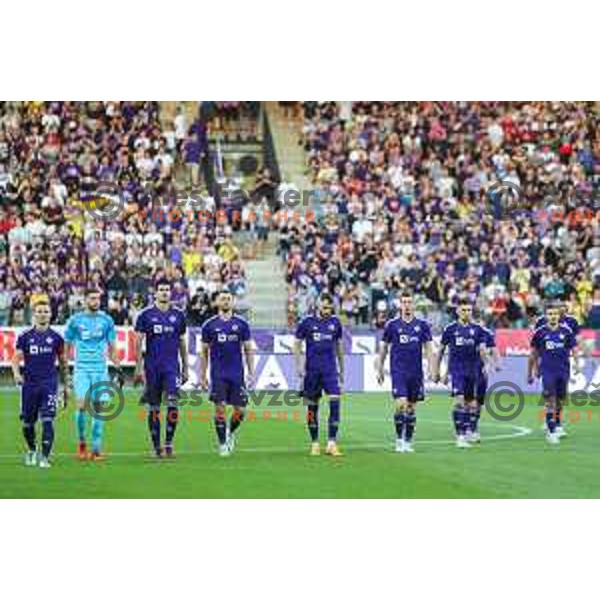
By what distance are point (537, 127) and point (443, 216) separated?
440 centimetres

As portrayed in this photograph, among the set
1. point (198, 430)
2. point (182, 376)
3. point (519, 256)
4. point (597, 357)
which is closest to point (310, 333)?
point (182, 376)

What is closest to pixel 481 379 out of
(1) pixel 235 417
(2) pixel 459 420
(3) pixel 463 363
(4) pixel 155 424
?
(3) pixel 463 363

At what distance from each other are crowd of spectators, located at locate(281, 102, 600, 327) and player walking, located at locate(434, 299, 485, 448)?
12.8m

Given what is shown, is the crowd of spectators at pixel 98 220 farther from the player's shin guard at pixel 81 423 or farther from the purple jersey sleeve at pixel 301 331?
the purple jersey sleeve at pixel 301 331

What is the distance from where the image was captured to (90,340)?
63.5 ft

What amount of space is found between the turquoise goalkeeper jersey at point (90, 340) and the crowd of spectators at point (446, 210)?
15920mm

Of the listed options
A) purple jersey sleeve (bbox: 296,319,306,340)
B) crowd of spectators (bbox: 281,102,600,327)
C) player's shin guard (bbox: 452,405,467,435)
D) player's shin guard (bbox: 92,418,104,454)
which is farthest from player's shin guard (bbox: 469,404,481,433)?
crowd of spectators (bbox: 281,102,600,327)

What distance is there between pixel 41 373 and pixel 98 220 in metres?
17.2

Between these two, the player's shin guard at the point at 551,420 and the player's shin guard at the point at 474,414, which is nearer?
the player's shin guard at the point at 474,414

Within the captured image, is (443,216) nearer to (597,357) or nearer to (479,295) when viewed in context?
(479,295)

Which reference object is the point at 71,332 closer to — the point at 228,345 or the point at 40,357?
the point at 40,357

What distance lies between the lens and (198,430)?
24562 mm

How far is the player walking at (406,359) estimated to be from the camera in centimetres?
2041

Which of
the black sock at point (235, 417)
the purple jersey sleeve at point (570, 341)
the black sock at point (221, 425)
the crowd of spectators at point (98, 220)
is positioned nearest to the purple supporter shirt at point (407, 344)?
the black sock at point (235, 417)
